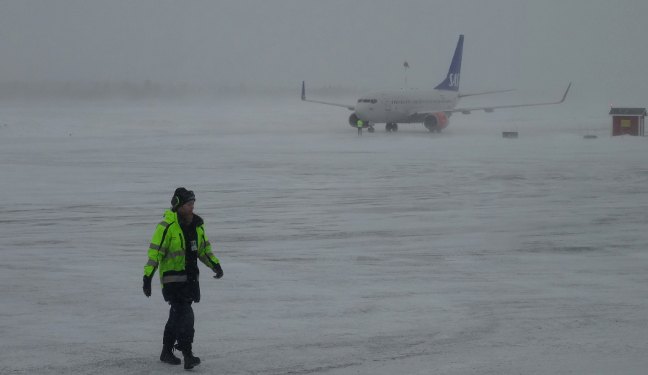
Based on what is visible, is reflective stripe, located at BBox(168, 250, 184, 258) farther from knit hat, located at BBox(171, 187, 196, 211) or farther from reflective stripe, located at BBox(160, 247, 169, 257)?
knit hat, located at BBox(171, 187, 196, 211)

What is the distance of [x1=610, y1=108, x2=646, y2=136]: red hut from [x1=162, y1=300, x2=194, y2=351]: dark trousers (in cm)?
6192

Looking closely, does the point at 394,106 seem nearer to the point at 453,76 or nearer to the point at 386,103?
the point at 386,103

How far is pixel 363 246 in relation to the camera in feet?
70.7

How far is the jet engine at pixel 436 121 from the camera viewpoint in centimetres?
7538

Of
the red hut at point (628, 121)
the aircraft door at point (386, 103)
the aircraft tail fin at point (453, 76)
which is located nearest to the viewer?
the red hut at point (628, 121)

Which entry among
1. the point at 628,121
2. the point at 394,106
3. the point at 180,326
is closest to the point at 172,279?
the point at 180,326

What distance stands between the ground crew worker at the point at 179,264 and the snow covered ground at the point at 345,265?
1.20ft

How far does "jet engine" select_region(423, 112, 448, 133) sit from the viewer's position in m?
75.4

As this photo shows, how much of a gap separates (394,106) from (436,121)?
3.30 m

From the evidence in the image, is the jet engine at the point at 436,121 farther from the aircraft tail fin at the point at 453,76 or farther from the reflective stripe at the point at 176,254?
the reflective stripe at the point at 176,254

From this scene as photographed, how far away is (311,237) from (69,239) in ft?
17.6

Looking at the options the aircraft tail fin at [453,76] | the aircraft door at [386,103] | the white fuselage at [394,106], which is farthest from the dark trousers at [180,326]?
the aircraft tail fin at [453,76]

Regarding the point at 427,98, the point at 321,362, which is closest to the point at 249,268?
the point at 321,362

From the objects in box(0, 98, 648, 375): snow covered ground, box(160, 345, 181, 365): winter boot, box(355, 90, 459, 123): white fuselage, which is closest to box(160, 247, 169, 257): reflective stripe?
box(160, 345, 181, 365): winter boot
